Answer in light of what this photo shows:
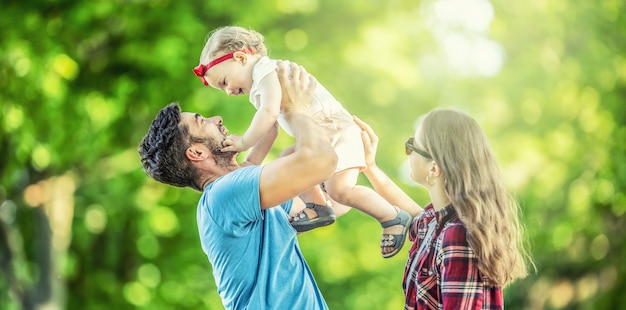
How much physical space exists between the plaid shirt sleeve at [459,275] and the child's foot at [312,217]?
0.34m

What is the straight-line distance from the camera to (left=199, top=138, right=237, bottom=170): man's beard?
1.81m

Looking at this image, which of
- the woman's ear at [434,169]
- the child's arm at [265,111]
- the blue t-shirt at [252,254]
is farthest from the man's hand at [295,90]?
the woman's ear at [434,169]

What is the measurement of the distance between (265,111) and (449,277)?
459 mm

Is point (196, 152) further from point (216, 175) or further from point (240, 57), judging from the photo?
point (240, 57)

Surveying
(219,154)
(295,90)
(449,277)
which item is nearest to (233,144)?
(219,154)

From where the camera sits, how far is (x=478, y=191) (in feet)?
5.19

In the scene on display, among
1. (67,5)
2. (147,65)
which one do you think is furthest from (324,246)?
(67,5)

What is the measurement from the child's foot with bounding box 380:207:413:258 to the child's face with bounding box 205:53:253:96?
391 millimetres

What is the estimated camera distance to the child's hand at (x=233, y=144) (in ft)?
5.78

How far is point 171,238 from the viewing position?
600 centimetres

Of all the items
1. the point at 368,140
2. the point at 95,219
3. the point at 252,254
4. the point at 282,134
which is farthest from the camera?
the point at 95,219

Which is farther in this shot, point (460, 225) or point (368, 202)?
point (368, 202)

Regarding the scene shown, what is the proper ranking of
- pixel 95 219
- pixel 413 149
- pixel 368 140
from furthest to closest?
pixel 95 219
pixel 368 140
pixel 413 149

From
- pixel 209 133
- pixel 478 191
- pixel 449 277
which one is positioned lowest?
pixel 449 277
